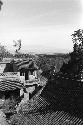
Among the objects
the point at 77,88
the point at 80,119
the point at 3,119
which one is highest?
the point at 77,88

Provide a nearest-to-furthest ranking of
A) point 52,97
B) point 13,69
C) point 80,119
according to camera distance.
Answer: point 80,119, point 52,97, point 13,69

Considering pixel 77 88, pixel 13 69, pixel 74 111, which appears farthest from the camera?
pixel 13 69

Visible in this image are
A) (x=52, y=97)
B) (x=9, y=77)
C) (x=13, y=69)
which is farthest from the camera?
(x=13, y=69)

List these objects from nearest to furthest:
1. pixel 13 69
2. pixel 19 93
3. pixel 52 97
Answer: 1. pixel 52 97
2. pixel 19 93
3. pixel 13 69

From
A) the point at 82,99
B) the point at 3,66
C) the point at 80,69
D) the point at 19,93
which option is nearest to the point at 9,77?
the point at 19,93

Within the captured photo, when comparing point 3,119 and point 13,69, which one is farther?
point 13,69

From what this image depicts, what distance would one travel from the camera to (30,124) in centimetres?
2064

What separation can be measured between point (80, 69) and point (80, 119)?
1233 inches

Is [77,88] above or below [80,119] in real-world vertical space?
above

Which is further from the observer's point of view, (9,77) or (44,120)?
(9,77)

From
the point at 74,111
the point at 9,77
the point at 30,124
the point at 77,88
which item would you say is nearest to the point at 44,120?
the point at 30,124

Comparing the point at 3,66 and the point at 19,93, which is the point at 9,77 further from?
the point at 3,66

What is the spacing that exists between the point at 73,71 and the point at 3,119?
1172 inches

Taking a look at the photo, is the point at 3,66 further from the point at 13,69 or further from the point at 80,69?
the point at 80,69
